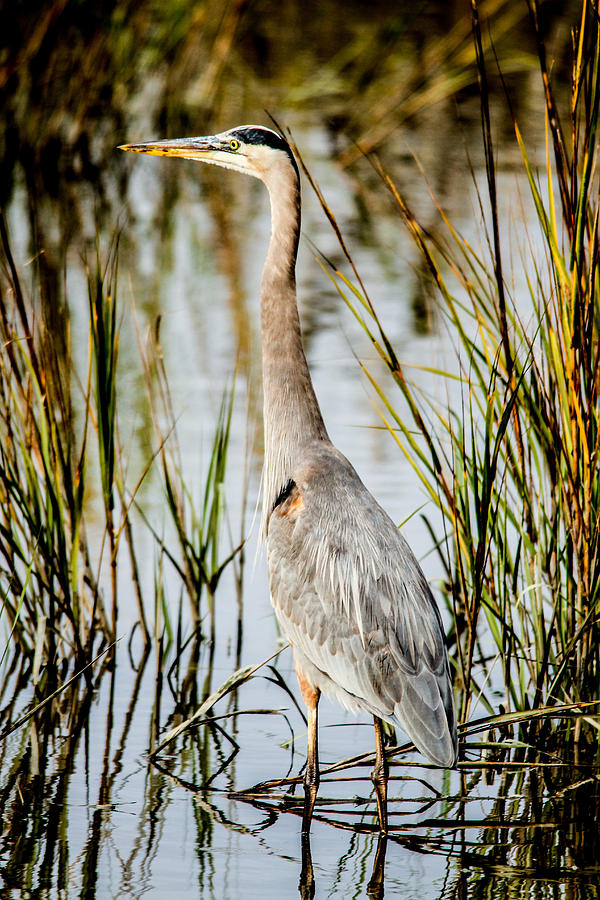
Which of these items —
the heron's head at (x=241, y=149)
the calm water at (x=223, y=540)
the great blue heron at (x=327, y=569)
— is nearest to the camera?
the calm water at (x=223, y=540)

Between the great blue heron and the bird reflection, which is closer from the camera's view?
the bird reflection

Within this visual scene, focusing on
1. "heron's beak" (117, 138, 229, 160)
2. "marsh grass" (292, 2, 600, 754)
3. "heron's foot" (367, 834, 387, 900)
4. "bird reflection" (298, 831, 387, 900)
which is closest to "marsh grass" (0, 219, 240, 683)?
"heron's beak" (117, 138, 229, 160)

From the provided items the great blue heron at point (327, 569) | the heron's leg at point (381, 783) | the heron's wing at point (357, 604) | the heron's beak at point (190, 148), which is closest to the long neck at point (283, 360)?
the great blue heron at point (327, 569)

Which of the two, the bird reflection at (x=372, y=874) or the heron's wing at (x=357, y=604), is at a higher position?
the heron's wing at (x=357, y=604)

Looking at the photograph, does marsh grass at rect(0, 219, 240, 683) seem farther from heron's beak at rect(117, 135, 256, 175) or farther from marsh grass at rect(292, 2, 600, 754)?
marsh grass at rect(292, 2, 600, 754)

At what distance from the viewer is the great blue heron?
11.6ft

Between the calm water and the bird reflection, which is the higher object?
the calm water

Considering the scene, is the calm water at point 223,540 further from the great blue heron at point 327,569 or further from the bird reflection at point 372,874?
the great blue heron at point 327,569

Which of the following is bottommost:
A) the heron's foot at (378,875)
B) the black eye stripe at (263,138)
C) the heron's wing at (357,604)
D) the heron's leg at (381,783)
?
the heron's foot at (378,875)

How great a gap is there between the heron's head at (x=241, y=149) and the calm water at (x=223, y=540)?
713mm

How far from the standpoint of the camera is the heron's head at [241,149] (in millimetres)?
4172

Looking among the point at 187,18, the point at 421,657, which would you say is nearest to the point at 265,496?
the point at 421,657

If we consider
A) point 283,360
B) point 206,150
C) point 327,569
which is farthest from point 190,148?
point 327,569

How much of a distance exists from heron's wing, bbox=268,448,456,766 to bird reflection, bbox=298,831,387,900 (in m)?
0.36
